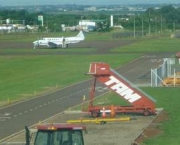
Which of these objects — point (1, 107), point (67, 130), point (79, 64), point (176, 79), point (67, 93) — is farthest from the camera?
point (79, 64)

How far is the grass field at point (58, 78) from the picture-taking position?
48.0 metres

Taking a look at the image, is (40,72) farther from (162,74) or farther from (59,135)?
(59,135)

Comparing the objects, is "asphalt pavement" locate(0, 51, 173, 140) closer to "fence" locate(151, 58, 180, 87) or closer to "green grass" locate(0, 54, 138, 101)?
"fence" locate(151, 58, 180, 87)

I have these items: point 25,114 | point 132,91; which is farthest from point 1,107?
point 132,91

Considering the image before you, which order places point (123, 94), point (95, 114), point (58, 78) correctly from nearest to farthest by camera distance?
point (95, 114) → point (123, 94) → point (58, 78)

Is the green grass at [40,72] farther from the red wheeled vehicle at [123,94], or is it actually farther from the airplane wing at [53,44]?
the airplane wing at [53,44]

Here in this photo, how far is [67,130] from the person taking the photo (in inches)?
1101

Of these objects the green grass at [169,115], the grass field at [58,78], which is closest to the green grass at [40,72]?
the grass field at [58,78]

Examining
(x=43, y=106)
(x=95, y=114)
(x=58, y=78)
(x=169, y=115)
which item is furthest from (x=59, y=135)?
(x=58, y=78)

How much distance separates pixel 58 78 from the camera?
84688mm

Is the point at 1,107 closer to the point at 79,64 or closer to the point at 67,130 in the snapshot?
the point at 67,130

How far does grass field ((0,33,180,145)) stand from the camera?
1892 inches

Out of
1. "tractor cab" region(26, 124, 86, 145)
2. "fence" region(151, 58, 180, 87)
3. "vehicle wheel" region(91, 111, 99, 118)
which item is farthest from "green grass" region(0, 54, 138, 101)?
"tractor cab" region(26, 124, 86, 145)

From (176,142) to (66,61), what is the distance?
7143 cm
